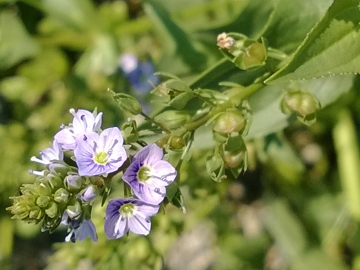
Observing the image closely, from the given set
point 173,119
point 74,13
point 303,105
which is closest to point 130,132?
point 173,119

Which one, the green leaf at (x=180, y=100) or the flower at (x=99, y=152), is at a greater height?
the flower at (x=99, y=152)

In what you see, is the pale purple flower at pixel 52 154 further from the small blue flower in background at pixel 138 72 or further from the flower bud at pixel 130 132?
the small blue flower in background at pixel 138 72

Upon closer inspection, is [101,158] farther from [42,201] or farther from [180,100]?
[180,100]

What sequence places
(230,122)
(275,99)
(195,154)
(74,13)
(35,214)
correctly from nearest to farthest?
(35,214)
(230,122)
(275,99)
(195,154)
(74,13)

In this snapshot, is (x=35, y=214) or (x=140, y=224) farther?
(x=140, y=224)

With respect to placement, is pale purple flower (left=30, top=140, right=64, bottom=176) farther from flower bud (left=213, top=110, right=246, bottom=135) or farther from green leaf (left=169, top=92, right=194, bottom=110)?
flower bud (left=213, top=110, right=246, bottom=135)

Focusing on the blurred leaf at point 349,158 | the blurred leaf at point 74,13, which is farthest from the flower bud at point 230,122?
the blurred leaf at point 74,13

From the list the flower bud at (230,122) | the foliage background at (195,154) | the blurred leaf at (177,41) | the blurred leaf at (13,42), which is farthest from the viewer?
the blurred leaf at (13,42)
